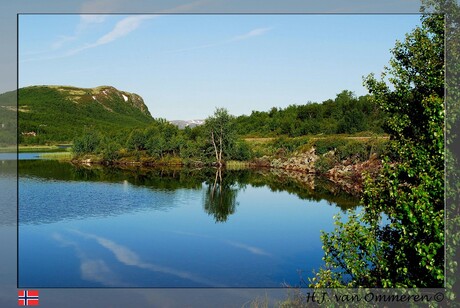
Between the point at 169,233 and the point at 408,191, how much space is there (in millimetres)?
17144

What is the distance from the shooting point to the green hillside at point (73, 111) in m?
81.2

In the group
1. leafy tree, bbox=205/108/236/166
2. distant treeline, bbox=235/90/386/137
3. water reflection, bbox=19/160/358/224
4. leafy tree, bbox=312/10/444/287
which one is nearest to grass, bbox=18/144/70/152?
water reflection, bbox=19/160/358/224

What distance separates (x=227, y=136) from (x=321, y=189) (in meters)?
26.1

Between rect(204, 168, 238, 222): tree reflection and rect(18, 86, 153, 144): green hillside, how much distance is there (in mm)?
39860

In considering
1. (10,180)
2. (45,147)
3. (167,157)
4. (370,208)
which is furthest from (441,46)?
(45,147)

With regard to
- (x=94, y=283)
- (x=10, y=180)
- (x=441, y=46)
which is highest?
(x=441, y=46)

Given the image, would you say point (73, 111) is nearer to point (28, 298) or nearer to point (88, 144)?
point (88, 144)

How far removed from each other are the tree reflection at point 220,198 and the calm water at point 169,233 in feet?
0.29

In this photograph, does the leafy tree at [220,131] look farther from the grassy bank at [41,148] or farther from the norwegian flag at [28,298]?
the norwegian flag at [28,298]

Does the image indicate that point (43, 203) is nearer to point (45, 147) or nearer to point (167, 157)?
point (167, 157)

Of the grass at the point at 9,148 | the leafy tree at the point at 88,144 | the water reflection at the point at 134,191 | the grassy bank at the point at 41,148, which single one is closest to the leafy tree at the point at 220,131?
the water reflection at the point at 134,191

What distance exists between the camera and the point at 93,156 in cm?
7369

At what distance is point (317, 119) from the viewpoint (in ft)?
239

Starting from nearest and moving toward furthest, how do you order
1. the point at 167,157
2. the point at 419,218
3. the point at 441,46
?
1. the point at 419,218
2. the point at 441,46
3. the point at 167,157
